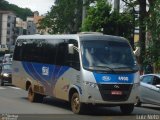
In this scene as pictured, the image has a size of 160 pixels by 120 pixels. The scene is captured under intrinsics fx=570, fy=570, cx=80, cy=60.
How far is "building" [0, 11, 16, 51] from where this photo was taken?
→ 17825cm

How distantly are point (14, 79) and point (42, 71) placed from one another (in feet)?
13.9

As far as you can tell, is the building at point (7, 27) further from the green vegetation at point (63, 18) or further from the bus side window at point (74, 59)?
the bus side window at point (74, 59)

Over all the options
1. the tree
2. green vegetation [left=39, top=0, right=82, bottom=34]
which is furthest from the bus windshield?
green vegetation [left=39, top=0, right=82, bottom=34]

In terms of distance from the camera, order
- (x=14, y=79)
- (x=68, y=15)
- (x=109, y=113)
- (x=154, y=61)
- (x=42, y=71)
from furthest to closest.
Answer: (x=68, y=15) → (x=154, y=61) → (x=14, y=79) → (x=42, y=71) → (x=109, y=113)

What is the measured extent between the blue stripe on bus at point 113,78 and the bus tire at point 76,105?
1.05 metres

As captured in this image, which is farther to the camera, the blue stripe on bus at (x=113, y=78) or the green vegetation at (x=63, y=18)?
the green vegetation at (x=63, y=18)

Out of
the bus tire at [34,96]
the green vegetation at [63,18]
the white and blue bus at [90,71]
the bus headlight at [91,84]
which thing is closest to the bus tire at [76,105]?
the white and blue bus at [90,71]

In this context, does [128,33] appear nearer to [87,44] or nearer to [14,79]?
[14,79]

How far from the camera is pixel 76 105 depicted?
61.4 ft

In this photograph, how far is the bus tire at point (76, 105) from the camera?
1839 cm

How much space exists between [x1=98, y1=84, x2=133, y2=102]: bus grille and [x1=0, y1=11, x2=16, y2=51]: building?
159 meters

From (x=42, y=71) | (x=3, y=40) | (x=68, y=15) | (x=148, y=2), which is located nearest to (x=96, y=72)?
(x=42, y=71)

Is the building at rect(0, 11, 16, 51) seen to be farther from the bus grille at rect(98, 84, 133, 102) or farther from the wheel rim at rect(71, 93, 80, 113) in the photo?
the bus grille at rect(98, 84, 133, 102)

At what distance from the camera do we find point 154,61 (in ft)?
105
